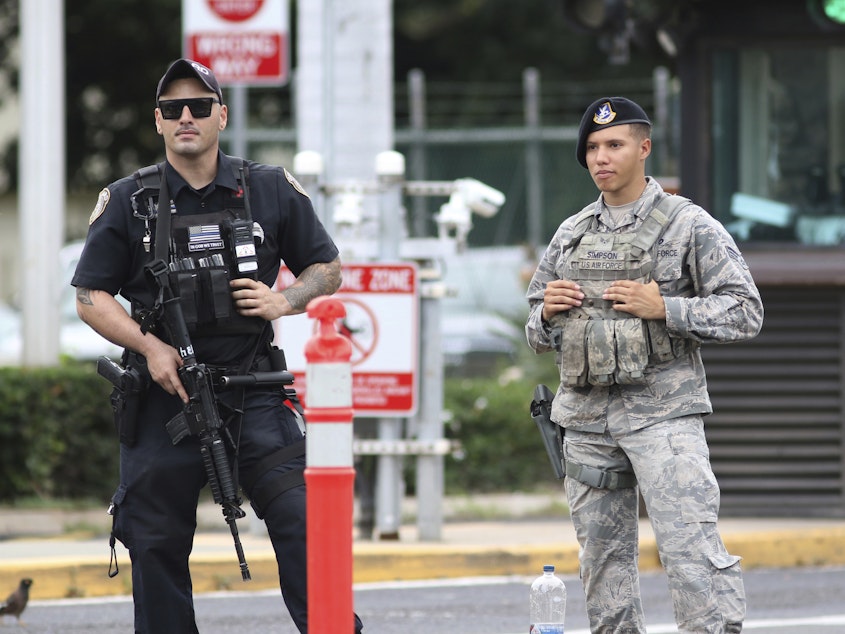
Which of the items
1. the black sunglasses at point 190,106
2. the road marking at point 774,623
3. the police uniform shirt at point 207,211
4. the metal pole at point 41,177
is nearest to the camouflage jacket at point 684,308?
the police uniform shirt at point 207,211

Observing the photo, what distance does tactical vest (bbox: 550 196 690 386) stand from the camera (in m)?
4.68

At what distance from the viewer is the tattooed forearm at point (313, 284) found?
15.7ft

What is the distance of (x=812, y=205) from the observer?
907 cm

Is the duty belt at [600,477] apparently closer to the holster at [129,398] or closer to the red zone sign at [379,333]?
the holster at [129,398]

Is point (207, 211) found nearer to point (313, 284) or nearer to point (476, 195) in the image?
point (313, 284)

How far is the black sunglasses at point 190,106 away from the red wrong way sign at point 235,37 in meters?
4.44

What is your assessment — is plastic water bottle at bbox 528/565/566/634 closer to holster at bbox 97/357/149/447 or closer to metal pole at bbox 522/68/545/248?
holster at bbox 97/357/149/447

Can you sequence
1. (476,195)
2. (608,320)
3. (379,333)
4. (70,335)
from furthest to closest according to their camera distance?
(70,335) < (379,333) < (476,195) < (608,320)

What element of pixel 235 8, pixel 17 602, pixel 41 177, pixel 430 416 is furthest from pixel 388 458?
pixel 41 177

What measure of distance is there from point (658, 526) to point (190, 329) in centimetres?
149

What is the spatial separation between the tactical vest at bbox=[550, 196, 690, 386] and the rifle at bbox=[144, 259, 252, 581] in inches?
42.2

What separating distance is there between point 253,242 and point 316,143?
4168mm

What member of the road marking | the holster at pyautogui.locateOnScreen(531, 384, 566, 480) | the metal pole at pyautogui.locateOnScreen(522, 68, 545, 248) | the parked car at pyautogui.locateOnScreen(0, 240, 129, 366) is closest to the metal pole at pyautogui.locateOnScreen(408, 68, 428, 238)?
the metal pole at pyautogui.locateOnScreen(522, 68, 545, 248)

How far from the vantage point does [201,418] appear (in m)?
4.49
